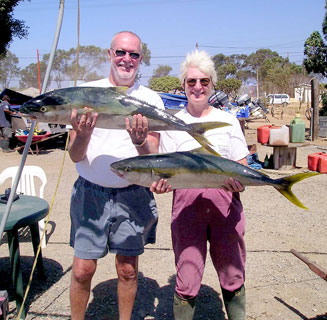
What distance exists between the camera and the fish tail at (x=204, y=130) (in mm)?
2380

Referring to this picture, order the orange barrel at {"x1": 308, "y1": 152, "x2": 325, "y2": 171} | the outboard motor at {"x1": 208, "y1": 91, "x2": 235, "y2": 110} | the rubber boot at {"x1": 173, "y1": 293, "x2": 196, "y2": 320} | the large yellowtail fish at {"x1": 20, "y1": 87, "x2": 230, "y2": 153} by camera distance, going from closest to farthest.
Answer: the large yellowtail fish at {"x1": 20, "y1": 87, "x2": 230, "y2": 153} < the rubber boot at {"x1": 173, "y1": 293, "x2": 196, "y2": 320} < the orange barrel at {"x1": 308, "y1": 152, "x2": 325, "y2": 171} < the outboard motor at {"x1": 208, "y1": 91, "x2": 235, "y2": 110}

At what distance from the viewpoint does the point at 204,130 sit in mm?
2410

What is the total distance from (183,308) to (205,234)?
21.8 inches

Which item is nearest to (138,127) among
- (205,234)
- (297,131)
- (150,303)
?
(205,234)

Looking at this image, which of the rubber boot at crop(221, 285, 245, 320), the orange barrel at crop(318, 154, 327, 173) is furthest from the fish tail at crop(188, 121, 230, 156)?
the orange barrel at crop(318, 154, 327, 173)

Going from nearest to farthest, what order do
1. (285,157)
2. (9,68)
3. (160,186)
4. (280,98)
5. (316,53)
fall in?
(160,186)
(285,157)
(316,53)
(280,98)
(9,68)

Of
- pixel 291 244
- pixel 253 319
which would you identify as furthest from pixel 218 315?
pixel 291 244

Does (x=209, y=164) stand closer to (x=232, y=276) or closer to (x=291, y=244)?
(x=232, y=276)

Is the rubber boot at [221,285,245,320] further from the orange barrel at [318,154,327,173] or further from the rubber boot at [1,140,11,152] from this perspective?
the rubber boot at [1,140,11,152]

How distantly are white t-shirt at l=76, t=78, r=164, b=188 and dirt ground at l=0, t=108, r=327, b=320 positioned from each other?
1.53 meters

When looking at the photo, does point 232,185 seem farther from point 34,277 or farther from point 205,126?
point 34,277

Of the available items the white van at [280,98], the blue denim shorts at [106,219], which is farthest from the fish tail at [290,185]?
the white van at [280,98]

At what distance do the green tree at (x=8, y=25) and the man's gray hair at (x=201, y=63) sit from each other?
22.9m

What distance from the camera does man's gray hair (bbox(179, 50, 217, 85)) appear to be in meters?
2.67
